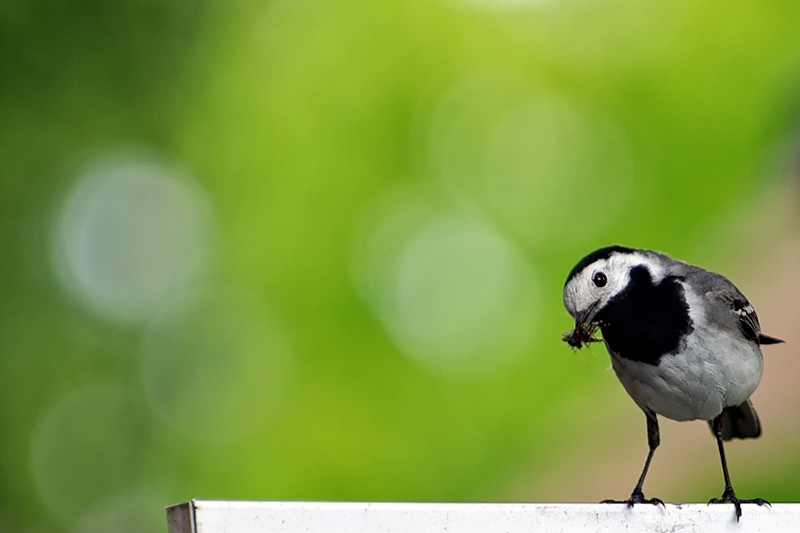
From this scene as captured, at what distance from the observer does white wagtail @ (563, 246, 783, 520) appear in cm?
152

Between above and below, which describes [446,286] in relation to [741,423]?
above

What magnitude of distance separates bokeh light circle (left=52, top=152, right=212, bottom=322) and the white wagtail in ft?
5.74

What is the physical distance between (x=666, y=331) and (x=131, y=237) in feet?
6.64

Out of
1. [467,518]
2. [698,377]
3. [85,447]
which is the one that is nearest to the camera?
[467,518]

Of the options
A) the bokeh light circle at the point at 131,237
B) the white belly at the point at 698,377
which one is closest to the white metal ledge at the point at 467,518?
the white belly at the point at 698,377

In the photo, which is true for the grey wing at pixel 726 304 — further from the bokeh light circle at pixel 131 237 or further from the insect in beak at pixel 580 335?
the bokeh light circle at pixel 131 237

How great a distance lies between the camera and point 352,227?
307 cm

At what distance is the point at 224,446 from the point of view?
2941mm

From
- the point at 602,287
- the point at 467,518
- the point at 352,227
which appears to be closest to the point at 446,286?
the point at 352,227

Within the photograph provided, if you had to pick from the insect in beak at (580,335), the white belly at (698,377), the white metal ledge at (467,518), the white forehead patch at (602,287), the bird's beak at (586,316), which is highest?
the white forehead patch at (602,287)

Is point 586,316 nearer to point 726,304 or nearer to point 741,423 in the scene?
point 726,304

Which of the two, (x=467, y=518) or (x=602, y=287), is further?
(x=602, y=287)

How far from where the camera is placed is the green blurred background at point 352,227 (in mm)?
2947

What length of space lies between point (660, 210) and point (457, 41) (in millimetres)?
839
